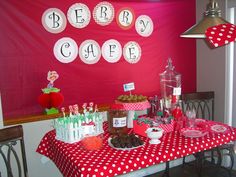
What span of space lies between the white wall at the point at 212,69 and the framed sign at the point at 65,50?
1.72m

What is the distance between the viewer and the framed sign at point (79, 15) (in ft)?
8.73

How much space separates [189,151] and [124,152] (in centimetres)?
43

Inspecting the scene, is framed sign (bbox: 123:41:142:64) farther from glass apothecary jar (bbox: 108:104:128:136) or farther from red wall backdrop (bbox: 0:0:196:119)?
glass apothecary jar (bbox: 108:104:128:136)

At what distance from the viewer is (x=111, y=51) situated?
2.94 metres

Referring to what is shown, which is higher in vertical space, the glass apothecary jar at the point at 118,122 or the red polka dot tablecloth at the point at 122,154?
the glass apothecary jar at the point at 118,122

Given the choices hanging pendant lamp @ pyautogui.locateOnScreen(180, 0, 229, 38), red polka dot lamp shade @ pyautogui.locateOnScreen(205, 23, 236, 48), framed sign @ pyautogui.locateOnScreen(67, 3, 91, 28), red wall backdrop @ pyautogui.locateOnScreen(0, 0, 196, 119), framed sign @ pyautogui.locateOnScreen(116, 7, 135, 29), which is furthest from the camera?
framed sign @ pyautogui.locateOnScreen(116, 7, 135, 29)

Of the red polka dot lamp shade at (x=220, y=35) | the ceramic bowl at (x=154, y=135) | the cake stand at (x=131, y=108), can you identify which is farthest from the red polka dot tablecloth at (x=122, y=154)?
the red polka dot lamp shade at (x=220, y=35)

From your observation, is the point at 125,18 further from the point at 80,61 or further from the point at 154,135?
the point at 154,135

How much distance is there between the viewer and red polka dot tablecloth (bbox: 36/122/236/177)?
1491mm

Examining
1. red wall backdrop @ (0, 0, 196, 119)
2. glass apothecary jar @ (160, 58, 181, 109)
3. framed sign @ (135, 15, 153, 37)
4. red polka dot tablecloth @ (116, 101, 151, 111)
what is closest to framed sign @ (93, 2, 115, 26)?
red wall backdrop @ (0, 0, 196, 119)

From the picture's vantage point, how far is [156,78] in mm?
3342

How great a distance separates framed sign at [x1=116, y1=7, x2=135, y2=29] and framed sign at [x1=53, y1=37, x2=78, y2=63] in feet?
2.04

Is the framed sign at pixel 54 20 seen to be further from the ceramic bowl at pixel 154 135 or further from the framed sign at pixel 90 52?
the ceramic bowl at pixel 154 135

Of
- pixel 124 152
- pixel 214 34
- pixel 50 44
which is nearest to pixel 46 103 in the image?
pixel 50 44
